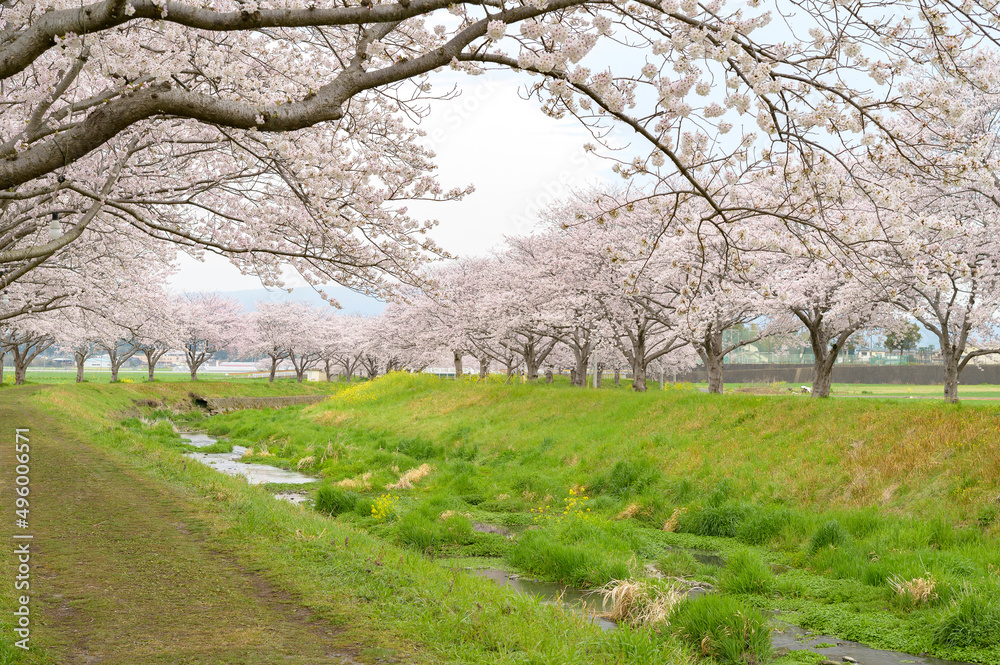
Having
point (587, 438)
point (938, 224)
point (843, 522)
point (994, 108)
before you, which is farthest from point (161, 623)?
point (994, 108)

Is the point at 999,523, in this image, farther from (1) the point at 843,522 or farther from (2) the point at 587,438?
(2) the point at 587,438

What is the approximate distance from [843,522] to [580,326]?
1912 centimetres

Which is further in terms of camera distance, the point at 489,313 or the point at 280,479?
the point at 489,313

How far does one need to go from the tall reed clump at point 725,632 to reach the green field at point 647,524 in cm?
3

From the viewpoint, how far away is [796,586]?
949 centimetres

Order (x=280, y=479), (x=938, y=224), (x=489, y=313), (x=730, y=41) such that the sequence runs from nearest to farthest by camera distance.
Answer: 1. (x=730, y=41)
2. (x=938, y=224)
3. (x=280, y=479)
4. (x=489, y=313)

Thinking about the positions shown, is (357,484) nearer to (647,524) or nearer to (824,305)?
(647,524)

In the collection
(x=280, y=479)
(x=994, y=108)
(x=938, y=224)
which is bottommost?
(x=280, y=479)

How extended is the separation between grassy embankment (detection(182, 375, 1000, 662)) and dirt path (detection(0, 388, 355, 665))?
3844mm

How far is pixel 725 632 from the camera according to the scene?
23.7 feet

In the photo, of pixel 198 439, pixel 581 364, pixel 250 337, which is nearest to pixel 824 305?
pixel 581 364

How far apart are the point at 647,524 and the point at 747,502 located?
196cm

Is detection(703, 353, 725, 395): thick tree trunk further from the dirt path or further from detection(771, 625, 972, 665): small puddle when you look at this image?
the dirt path

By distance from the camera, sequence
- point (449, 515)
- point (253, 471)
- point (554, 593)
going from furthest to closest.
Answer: point (253, 471), point (449, 515), point (554, 593)
